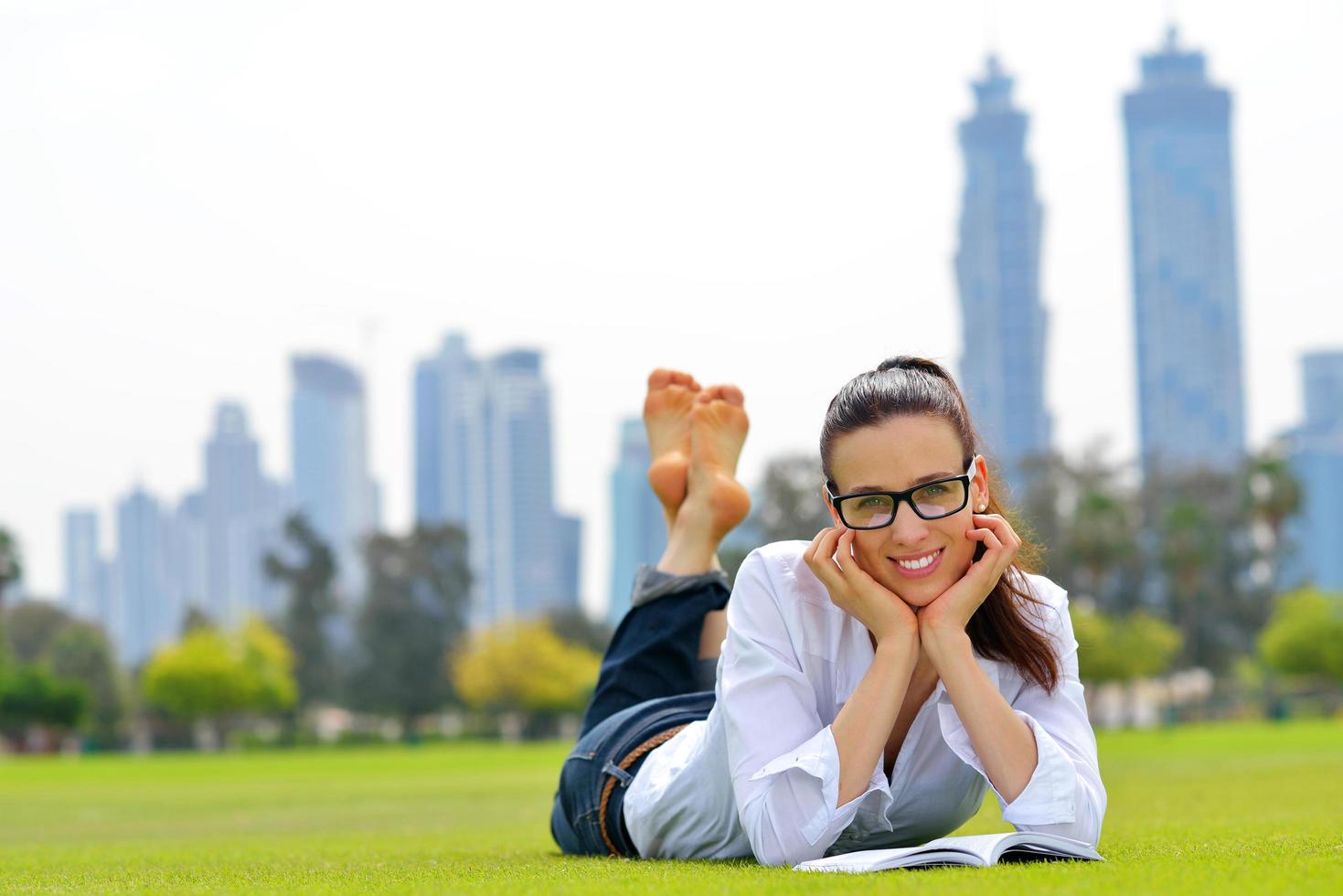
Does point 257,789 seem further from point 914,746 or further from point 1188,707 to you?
point 1188,707

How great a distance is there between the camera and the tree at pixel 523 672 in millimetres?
63125

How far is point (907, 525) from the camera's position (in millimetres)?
3127

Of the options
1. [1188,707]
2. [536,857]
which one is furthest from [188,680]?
[536,857]

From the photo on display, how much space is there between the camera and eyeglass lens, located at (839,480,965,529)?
3.13 m

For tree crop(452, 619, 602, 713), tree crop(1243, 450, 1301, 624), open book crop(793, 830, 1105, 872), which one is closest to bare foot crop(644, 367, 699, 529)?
open book crop(793, 830, 1105, 872)

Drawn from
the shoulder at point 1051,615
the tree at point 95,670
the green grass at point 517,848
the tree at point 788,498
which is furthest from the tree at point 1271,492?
the shoulder at point 1051,615

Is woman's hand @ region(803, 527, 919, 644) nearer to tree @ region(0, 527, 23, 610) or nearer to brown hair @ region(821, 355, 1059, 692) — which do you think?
brown hair @ region(821, 355, 1059, 692)

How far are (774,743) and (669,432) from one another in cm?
247

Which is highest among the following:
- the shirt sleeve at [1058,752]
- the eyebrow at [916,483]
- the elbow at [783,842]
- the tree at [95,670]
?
the eyebrow at [916,483]

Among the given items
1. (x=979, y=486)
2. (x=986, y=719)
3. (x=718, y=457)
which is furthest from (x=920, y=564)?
(x=718, y=457)

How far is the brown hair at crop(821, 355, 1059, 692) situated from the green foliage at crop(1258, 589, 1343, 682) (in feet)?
160

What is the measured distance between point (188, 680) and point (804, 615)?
56.0m

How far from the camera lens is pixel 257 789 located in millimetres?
16609

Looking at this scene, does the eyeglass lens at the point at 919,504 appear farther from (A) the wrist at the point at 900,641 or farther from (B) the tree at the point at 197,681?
(B) the tree at the point at 197,681
